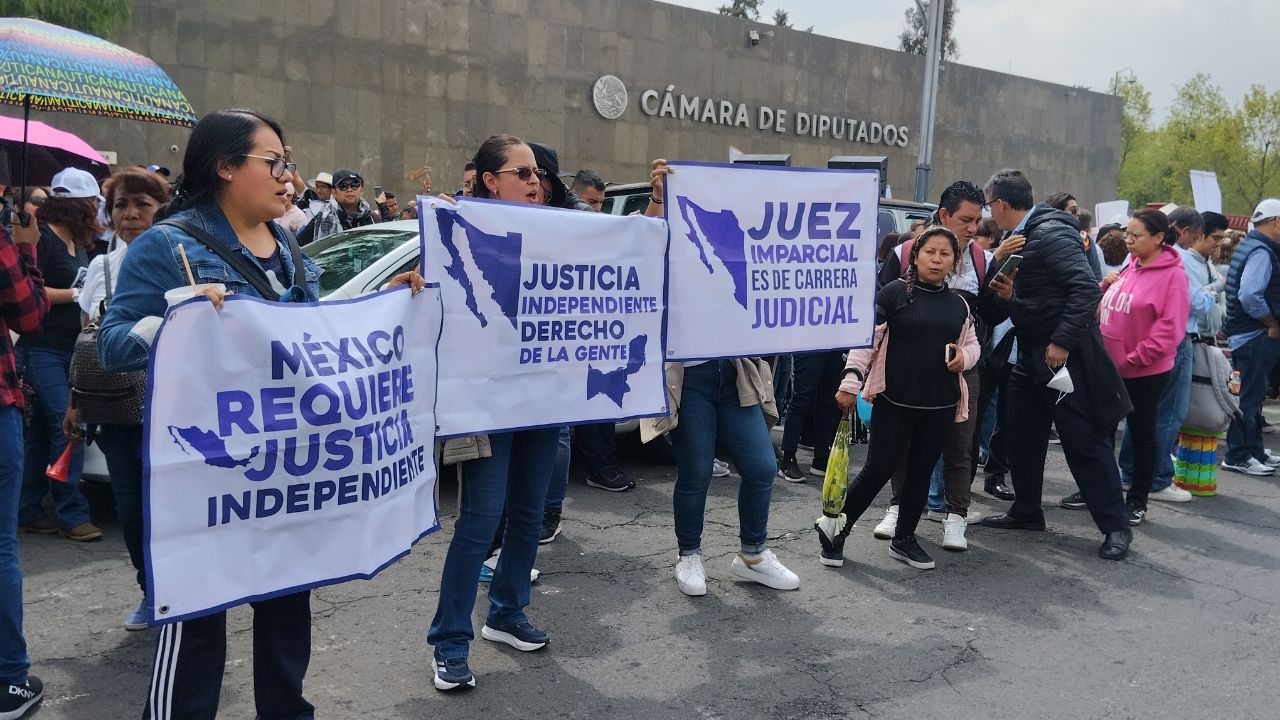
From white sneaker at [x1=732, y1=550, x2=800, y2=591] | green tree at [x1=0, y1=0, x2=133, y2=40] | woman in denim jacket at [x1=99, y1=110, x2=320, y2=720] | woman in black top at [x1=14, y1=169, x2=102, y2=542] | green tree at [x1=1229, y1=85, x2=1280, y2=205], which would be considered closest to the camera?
woman in denim jacket at [x1=99, y1=110, x2=320, y2=720]

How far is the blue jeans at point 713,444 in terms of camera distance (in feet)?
15.9

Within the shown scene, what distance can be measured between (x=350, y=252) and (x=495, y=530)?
3.11m

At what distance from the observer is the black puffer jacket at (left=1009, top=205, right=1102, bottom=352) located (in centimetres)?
580

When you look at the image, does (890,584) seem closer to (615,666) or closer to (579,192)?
(615,666)

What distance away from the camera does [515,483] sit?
13.5 feet

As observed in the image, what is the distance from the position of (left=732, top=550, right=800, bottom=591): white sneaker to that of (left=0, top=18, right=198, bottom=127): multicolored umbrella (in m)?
3.83

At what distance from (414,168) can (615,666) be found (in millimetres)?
14315

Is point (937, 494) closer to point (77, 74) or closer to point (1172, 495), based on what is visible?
point (1172, 495)

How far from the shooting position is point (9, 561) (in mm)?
3492

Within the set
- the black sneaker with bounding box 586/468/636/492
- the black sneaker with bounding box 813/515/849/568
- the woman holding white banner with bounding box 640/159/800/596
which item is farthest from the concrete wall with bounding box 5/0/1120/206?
the black sneaker with bounding box 813/515/849/568

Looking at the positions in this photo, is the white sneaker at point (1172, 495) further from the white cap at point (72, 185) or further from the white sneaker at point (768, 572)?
the white cap at point (72, 185)

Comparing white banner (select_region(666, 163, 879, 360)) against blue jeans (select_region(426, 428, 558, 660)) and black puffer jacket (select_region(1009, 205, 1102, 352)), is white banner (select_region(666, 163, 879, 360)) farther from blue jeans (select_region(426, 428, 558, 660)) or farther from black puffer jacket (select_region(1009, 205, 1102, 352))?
→ black puffer jacket (select_region(1009, 205, 1102, 352))

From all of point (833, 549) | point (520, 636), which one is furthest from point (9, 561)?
point (833, 549)

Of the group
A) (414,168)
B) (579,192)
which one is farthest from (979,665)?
(414,168)
